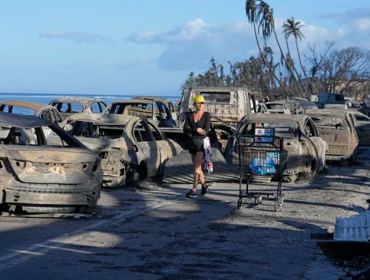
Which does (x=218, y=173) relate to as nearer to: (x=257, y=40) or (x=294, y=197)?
(x=294, y=197)

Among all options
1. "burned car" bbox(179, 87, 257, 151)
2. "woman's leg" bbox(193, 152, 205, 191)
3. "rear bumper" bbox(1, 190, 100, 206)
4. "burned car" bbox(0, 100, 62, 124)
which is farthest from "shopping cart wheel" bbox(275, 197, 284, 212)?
"burned car" bbox(0, 100, 62, 124)

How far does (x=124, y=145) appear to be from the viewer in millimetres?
14211

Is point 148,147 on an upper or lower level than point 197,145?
lower

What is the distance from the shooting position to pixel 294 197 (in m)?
13.6

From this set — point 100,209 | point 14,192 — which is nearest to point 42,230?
point 14,192

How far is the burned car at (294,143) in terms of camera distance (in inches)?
616

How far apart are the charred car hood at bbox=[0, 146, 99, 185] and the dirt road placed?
1.91 ft

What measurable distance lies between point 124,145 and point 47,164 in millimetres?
4018

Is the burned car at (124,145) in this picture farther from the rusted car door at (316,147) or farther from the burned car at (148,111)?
the burned car at (148,111)

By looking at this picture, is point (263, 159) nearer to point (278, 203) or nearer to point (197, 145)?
point (278, 203)

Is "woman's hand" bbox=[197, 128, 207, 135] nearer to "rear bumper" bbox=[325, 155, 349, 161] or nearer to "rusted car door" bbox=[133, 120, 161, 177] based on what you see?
"rusted car door" bbox=[133, 120, 161, 177]

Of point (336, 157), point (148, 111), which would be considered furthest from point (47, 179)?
point (148, 111)

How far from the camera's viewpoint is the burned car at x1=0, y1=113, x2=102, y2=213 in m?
10.1

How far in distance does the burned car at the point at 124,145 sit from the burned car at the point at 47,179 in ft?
10.3
